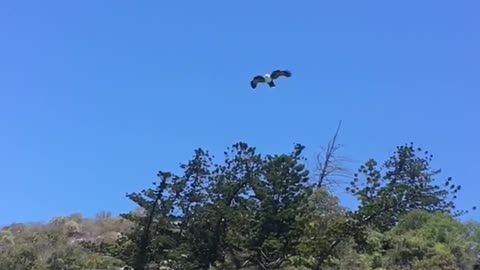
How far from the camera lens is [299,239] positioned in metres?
25.8

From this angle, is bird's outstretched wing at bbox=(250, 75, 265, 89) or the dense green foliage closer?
bird's outstretched wing at bbox=(250, 75, 265, 89)

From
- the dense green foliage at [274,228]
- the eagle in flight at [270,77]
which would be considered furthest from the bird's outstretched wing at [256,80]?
the dense green foliage at [274,228]

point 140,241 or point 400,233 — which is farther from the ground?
point 400,233

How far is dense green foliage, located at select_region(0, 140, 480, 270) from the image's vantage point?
25891 millimetres

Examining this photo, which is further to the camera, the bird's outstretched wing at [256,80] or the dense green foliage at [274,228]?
the dense green foliage at [274,228]

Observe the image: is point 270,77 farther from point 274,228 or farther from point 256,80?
point 274,228

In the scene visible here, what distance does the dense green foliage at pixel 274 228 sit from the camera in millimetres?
25891

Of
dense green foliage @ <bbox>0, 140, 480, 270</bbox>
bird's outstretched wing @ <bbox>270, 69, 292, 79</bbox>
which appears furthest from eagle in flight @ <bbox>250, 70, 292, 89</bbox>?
dense green foliage @ <bbox>0, 140, 480, 270</bbox>

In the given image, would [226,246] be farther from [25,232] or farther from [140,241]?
[25,232]

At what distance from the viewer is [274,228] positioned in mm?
26000

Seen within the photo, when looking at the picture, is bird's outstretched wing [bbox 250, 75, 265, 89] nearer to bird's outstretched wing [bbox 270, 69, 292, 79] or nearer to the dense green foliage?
bird's outstretched wing [bbox 270, 69, 292, 79]

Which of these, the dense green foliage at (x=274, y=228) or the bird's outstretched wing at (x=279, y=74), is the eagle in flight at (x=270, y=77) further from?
the dense green foliage at (x=274, y=228)

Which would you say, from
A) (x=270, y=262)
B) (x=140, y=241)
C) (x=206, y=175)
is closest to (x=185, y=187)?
(x=206, y=175)

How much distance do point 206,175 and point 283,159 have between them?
3306mm
